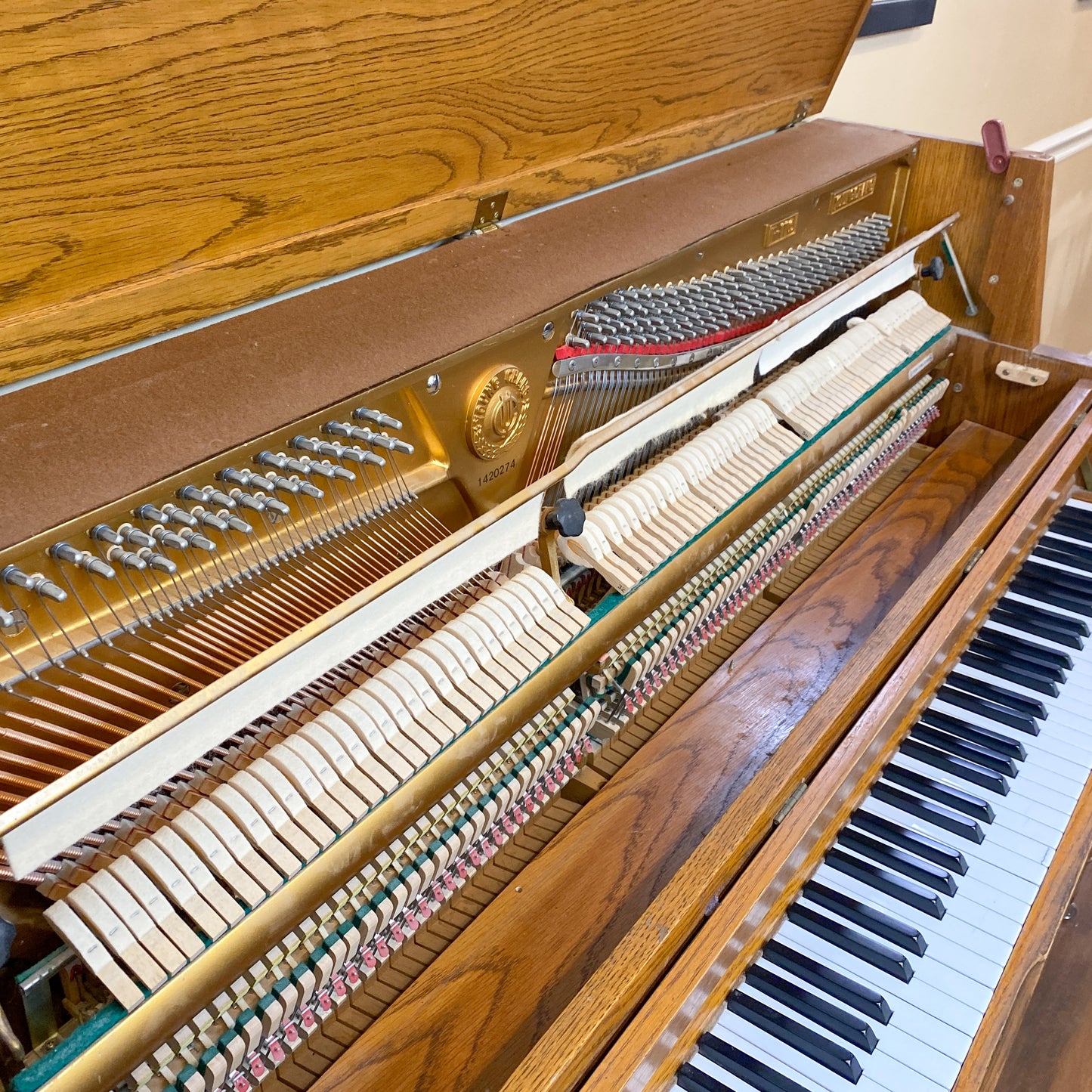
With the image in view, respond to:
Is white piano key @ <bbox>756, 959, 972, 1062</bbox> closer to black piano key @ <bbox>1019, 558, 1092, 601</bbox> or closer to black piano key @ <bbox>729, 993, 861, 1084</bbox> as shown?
black piano key @ <bbox>729, 993, 861, 1084</bbox>

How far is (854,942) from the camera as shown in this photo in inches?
58.7

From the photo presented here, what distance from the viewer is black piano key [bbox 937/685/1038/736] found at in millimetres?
1887

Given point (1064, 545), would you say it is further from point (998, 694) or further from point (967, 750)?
point (967, 750)

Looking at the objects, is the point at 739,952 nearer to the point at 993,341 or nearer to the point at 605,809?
the point at 605,809

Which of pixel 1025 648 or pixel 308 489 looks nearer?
pixel 308 489

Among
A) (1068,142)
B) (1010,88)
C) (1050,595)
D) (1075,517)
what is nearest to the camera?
(1050,595)

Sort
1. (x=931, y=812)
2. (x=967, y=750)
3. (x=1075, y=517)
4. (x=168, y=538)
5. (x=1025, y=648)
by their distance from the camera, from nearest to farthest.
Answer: (x=168, y=538)
(x=931, y=812)
(x=967, y=750)
(x=1025, y=648)
(x=1075, y=517)

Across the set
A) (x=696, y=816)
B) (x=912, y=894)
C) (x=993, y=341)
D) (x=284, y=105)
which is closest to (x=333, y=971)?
(x=696, y=816)

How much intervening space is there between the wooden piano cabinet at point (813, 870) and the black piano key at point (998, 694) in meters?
0.03

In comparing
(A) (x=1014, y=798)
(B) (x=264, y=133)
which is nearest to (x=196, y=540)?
(B) (x=264, y=133)

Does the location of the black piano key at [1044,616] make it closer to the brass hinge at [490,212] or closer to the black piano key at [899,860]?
the black piano key at [899,860]

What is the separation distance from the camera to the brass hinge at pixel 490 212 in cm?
173

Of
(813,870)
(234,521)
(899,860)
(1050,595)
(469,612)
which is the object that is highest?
(1050,595)

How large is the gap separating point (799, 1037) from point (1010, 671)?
99 centimetres
